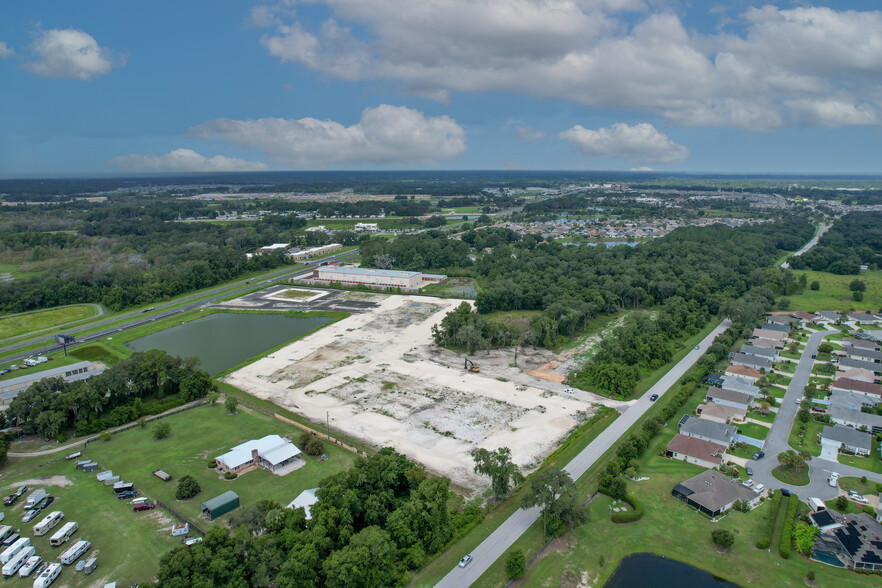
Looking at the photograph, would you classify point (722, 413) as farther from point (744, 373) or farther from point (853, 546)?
point (853, 546)

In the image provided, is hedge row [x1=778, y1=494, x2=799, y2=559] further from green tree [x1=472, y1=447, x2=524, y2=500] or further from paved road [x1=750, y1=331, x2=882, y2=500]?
green tree [x1=472, y1=447, x2=524, y2=500]

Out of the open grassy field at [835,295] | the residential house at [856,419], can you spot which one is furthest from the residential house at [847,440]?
the open grassy field at [835,295]

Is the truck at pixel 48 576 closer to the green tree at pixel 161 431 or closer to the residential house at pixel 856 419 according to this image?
the green tree at pixel 161 431

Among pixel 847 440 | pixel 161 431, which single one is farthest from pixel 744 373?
pixel 161 431

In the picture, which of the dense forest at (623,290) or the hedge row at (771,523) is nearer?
the hedge row at (771,523)

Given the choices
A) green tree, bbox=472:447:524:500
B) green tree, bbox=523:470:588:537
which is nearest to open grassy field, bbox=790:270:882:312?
green tree, bbox=523:470:588:537

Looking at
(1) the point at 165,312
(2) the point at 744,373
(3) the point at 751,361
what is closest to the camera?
Result: (2) the point at 744,373
